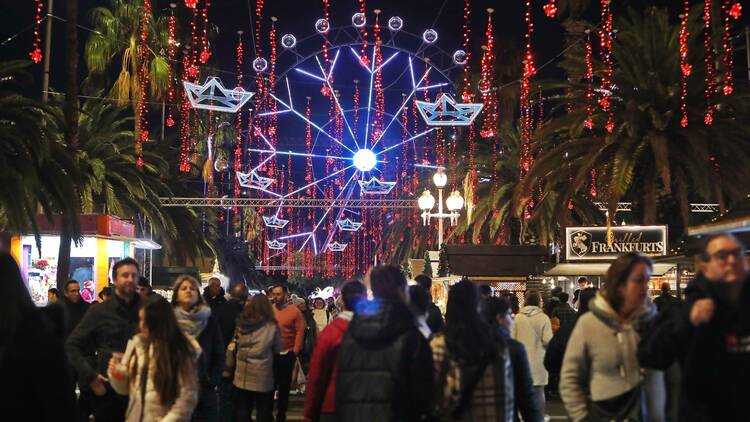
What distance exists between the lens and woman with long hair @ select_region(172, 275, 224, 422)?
28.2 ft

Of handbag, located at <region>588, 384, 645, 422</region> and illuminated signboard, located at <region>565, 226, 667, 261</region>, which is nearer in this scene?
handbag, located at <region>588, 384, 645, 422</region>

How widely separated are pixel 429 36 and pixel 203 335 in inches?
1000

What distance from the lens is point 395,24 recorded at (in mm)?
33438

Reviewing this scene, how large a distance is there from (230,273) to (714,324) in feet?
195

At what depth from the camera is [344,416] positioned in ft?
20.4

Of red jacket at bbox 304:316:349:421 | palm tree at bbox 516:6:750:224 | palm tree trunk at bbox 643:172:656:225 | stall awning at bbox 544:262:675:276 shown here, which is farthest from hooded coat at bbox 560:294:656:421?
palm tree trunk at bbox 643:172:656:225

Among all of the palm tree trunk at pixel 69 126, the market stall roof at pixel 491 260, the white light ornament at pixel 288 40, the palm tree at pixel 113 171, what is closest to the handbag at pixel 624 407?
the palm tree trunk at pixel 69 126

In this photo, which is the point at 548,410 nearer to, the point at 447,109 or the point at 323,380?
the point at 323,380

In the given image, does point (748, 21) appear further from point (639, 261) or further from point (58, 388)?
point (58, 388)

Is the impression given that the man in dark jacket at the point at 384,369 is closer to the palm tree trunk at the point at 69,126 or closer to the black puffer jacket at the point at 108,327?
the black puffer jacket at the point at 108,327

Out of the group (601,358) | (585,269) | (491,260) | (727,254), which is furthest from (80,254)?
(727,254)

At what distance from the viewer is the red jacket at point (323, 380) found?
6.68 metres

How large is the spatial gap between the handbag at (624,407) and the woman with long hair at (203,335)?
11.4 ft

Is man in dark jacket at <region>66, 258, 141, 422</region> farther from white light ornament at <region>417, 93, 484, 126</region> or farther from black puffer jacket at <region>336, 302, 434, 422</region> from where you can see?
white light ornament at <region>417, 93, 484, 126</region>
